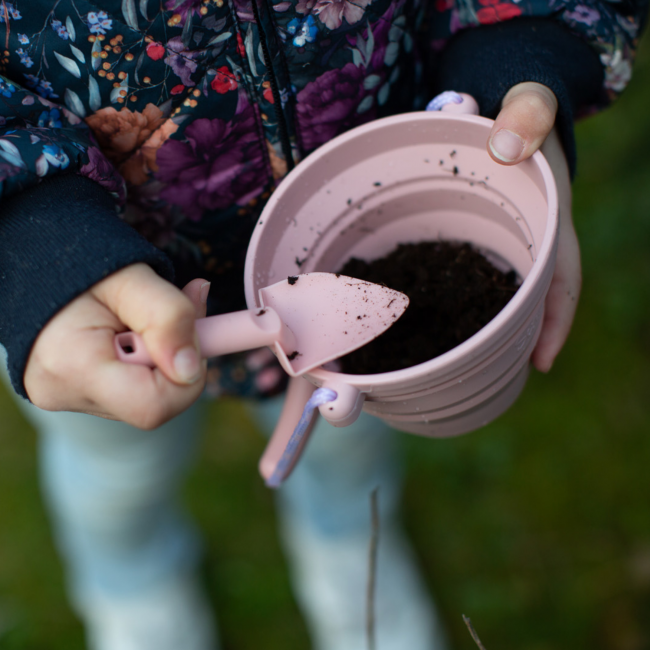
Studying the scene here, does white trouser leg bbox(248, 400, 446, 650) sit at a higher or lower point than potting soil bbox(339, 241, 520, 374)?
lower

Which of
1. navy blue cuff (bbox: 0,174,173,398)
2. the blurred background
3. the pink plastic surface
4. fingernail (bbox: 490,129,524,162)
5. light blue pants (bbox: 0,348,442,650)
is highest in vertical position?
navy blue cuff (bbox: 0,174,173,398)

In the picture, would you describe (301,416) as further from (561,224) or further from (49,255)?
(561,224)

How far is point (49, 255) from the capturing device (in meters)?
0.65

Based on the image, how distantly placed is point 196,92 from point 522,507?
Answer: 4.58 ft

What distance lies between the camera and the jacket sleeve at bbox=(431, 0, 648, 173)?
881 millimetres

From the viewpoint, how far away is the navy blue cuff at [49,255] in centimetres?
63

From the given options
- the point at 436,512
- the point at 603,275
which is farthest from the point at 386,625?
the point at 603,275

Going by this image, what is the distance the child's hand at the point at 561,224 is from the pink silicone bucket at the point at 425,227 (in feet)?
0.13

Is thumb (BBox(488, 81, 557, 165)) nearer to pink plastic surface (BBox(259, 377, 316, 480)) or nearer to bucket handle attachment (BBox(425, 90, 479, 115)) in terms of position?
bucket handle attachment (BBox(425, 90, 479, 115))

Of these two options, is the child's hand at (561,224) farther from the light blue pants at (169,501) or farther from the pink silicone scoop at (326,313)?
the light blue pants at (169,501)

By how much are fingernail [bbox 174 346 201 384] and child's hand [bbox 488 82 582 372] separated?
43cm

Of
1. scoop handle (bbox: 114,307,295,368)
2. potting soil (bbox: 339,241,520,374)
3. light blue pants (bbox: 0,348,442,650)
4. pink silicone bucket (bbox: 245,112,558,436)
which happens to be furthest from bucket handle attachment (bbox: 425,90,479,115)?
light blue pants (bbox: 0,348,442,650)

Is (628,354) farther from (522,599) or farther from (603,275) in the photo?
(522,599)

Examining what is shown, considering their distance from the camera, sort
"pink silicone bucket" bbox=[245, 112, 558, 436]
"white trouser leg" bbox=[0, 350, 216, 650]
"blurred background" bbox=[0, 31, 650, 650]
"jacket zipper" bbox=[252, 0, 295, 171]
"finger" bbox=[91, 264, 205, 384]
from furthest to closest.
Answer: "blurred background" bbox=[0, 31, 650, 650] < "white trouser leg" bbox=[0, 350, 216, 650] < "jacket zipper" bbox=[252, 0, 295, 171] < "pink silicone bucket" bbox=[245, 112, 558, 436] < "finger" bbox=[91, 264, 205, 384]
